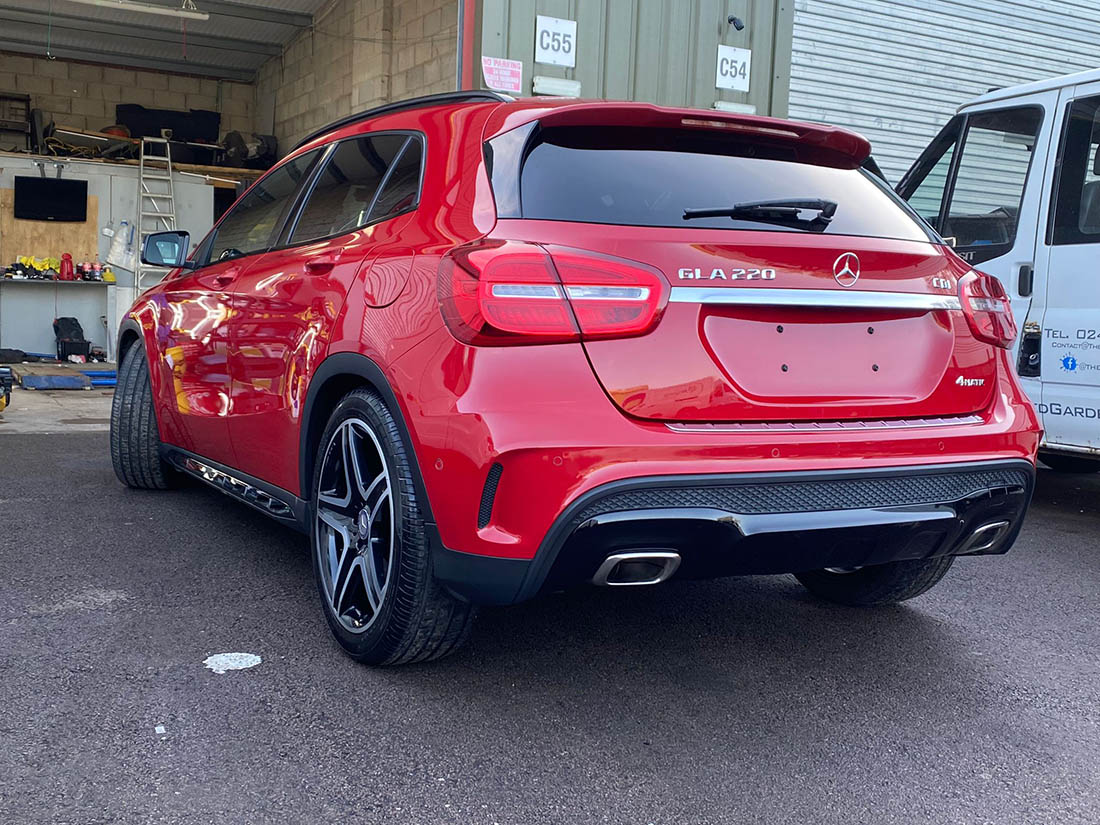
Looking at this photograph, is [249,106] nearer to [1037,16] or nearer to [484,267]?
[1037,16]

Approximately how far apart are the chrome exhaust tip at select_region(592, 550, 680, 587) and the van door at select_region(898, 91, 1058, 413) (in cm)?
325

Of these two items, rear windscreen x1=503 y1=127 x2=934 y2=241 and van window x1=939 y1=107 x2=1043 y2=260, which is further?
van window x1=939 y1=107 x2=1043 y2=260

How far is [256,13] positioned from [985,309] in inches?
554

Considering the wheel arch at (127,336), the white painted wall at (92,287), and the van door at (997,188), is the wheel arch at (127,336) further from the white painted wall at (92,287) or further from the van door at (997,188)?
the white painted wall at (92,287)

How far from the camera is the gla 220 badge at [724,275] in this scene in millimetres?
2500

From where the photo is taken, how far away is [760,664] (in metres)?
3.17

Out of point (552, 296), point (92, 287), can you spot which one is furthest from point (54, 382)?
point (552, 296)

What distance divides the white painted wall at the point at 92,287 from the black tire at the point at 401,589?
1314 cm

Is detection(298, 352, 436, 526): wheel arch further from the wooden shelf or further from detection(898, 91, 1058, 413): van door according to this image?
the wooden shelf

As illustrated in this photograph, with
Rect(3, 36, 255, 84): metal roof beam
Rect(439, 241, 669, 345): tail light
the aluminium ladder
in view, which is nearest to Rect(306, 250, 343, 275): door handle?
Rect(439, 241, 669, 345): tail light

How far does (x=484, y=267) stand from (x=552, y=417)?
382 mm

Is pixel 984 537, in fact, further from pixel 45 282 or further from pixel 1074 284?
pixel 45 282

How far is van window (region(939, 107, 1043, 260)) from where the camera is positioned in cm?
534

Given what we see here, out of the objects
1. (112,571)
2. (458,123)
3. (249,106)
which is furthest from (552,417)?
(249,106)
